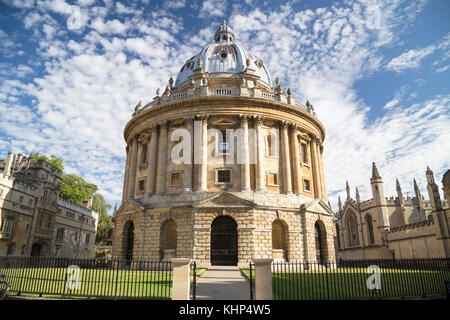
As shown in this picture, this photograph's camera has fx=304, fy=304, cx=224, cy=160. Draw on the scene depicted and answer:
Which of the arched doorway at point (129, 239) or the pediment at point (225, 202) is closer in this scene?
the pediment at point (225, 202)

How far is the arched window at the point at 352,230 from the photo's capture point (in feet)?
182

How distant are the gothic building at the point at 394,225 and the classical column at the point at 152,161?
30.9 m

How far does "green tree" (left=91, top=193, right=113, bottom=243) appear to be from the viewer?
67.1 metres

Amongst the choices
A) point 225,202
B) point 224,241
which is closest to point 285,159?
point 225,202

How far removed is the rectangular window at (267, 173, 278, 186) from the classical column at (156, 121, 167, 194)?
1009cm

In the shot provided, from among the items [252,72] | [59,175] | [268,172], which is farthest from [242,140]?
[59,175]

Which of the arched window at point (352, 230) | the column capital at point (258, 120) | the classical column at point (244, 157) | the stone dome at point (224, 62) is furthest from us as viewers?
the arched window at point (352, 230)

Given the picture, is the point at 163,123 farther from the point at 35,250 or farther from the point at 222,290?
the point at 35,250

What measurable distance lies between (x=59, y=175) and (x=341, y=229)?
166 feet

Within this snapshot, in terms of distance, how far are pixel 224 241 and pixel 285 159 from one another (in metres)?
10.1

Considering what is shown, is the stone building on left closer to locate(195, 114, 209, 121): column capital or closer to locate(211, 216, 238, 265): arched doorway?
locate(195, 114, 209, 121): column capital

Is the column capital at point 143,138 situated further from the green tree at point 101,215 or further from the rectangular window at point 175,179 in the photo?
the green tree at point 101,215

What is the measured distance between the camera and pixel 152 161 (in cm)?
3100

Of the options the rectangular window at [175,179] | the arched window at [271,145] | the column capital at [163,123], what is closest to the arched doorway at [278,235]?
the arched window at [271,145]
